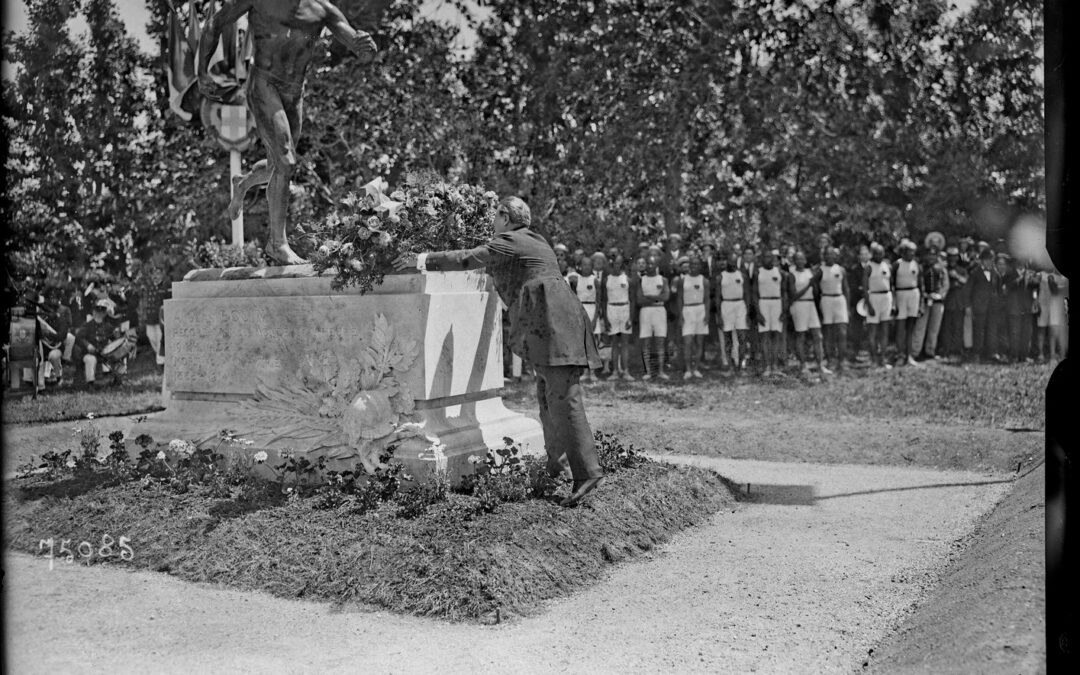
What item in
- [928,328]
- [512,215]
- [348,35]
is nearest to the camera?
[512,215]

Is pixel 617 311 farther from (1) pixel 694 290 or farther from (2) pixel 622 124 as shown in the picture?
(2) pixel 622 124

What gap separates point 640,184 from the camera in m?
17.3

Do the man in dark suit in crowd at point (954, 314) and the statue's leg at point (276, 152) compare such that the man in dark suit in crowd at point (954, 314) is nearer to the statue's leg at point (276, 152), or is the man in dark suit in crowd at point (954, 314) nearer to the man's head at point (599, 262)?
the man's head at point (599, 262)

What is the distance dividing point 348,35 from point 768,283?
936 centimetres

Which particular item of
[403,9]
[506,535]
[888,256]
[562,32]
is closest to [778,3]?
[562,32]

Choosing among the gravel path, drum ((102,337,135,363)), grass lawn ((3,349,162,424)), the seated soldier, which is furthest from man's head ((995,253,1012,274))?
the seated soldier

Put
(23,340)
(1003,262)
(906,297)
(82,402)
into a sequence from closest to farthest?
(82,402) → (23,340) → (906,297) → (1003,262)

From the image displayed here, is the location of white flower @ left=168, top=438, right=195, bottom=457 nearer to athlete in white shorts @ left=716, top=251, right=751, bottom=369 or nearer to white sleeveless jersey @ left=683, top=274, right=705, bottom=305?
white sleeveless jersey @ left=683, top=274, right=705, bottom=305

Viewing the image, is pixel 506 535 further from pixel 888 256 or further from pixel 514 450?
pixel 888 256

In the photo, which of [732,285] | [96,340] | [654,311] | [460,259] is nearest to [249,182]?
[460,259]

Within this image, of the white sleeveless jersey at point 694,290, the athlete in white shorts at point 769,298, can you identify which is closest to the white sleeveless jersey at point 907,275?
the athlete in white shorts at point 769,298

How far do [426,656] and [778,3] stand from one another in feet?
48.3

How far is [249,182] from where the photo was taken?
7582mm

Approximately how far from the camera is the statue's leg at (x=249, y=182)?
295 inches
